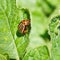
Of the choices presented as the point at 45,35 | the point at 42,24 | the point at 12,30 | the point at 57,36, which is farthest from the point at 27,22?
the point at 42,24

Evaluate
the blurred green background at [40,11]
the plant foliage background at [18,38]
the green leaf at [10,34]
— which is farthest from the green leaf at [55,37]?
the blurred green background at [40,11]

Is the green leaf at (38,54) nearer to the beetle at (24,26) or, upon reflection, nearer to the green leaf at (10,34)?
the green leaf at (10,34)

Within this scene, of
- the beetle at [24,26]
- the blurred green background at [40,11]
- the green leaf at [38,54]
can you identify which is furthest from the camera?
the blurred green background at [40,11]

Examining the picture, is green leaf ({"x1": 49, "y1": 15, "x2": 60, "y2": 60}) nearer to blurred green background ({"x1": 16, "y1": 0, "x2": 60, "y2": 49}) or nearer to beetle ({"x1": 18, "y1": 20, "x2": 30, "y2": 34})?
beetle ({"x1": 18, "y1": 20, "x2": 30, "y2": 34})

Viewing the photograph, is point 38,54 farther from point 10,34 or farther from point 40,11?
point 40,11

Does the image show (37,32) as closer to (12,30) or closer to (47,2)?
(47,2)

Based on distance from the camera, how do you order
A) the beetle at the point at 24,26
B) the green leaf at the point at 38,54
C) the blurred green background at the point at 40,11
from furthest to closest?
the blurred green background at the point at 40,11 → the beetle at the point at 24,26 → the green leaf at the point at 38,54
